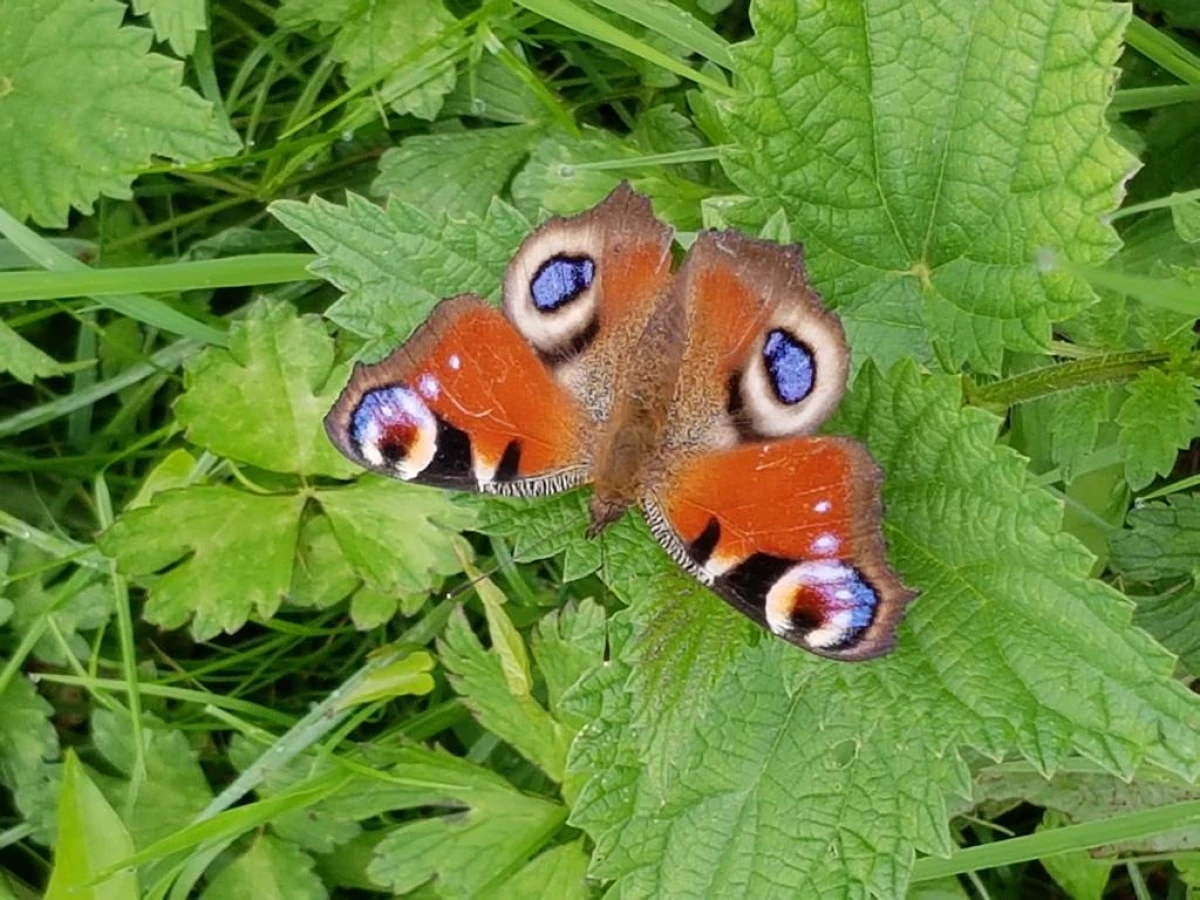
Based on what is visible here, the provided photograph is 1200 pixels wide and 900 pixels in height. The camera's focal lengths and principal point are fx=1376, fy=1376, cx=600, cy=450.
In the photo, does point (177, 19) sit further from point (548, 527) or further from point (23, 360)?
point (548, 527)

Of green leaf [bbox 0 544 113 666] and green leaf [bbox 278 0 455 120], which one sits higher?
green leaf [bbox 278 0 455 120]

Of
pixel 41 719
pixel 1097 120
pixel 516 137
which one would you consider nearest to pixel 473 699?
pixel 41 719

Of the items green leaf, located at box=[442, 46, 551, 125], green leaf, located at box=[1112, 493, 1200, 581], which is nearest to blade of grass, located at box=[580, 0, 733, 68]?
green leaf, located at box=[442, 46, 551, 125]

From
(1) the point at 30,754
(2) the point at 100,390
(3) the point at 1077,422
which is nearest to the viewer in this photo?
(3) the point at 1077,422

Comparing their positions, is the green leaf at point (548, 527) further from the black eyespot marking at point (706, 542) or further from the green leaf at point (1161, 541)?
the green leaf at point (1161, 541)

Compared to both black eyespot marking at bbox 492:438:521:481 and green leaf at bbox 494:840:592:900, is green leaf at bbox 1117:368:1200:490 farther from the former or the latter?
green leaf at bbox 494:840:592:900

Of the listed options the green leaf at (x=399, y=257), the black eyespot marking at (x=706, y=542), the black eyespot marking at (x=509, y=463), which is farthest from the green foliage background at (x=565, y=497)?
the black eyespot marking at (x=706, y=542)

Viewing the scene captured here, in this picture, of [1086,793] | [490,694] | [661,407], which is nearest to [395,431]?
[661,407]
